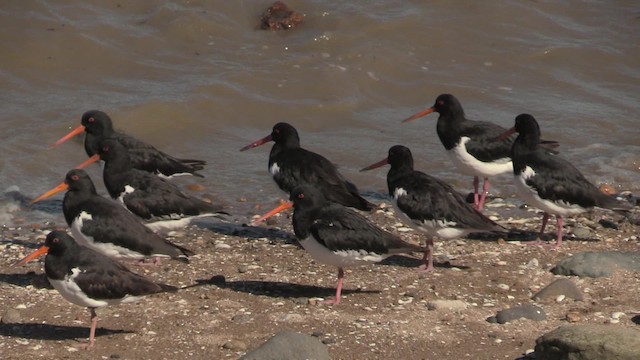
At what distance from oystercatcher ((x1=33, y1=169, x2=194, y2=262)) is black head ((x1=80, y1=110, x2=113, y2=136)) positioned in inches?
88.3

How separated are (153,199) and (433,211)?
2179 millimetres

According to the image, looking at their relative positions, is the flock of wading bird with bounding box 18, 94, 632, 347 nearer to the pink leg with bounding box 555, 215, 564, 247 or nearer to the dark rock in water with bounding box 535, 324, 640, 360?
the pink leg with bounding box 555, 215, 564, 247

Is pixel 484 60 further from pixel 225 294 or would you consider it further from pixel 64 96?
pixel 225 294

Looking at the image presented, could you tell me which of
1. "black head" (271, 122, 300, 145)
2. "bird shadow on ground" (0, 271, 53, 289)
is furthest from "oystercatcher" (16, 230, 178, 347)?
"black head" (271, 122, 300, 145)

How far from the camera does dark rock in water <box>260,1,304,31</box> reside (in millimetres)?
15289

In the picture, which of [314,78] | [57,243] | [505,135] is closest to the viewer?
[57,243]

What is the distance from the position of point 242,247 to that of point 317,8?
270 inches

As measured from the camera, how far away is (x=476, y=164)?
1059 cm

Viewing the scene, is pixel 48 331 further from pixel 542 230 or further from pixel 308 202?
pixel 542 230

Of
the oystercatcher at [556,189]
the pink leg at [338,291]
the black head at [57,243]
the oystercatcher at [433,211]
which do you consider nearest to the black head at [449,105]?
the oystercatcher at [556,189]

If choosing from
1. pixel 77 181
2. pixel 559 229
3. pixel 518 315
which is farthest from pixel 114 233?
pixel 559 229

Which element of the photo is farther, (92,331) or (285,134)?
(285,134)

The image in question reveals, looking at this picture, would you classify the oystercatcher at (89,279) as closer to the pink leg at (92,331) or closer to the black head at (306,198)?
the pink leg at (92,331)

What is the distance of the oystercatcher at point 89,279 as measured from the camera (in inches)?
288
